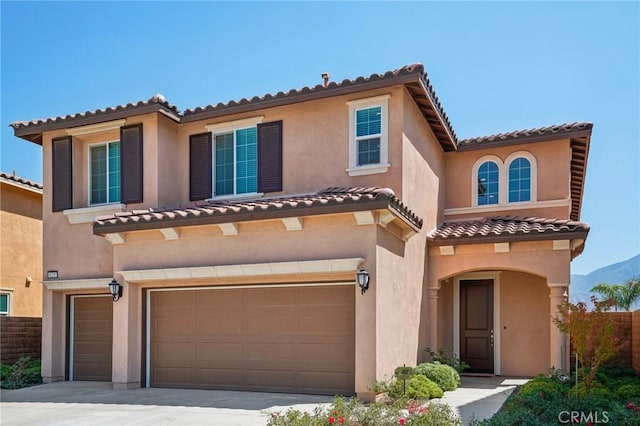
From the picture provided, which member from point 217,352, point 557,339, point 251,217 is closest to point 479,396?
point 557,339

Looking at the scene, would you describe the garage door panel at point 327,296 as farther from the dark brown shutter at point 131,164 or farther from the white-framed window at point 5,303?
the white-framed window at point 5,303

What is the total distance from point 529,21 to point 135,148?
9.80 meters

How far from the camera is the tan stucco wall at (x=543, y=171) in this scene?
1510 cm

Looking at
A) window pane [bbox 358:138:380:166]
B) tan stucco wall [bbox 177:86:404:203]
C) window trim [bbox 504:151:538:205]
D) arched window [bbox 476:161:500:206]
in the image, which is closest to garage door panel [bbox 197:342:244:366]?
tan stucco wall [bbox 177:86:404:203]

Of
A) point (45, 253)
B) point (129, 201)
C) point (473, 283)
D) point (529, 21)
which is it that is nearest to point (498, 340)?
point (473, 283)

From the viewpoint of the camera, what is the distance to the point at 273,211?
35.8 feet

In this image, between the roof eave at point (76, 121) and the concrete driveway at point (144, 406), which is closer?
the concrete driveway at point (144, 406)

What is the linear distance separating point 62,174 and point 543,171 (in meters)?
13.0

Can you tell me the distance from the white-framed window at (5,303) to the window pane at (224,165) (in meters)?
9.08

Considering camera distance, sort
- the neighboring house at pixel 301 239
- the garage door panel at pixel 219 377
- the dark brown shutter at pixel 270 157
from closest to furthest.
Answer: the neighboring house at pixel 301 239 < the garage door panel at pixel 219 377 < the dark brown shutter at pixel 270 157

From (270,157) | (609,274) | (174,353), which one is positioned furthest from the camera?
(609,274)

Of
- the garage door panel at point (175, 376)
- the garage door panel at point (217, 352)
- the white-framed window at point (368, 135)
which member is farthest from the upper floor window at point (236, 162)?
the garage door panel at point (175, 376)

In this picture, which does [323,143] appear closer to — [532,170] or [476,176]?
[476,176]

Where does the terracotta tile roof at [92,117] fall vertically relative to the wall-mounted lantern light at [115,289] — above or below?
above
